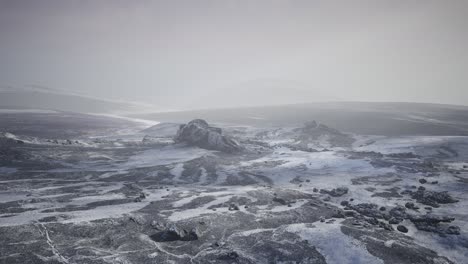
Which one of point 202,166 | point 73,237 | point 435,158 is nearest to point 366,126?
point 435,158

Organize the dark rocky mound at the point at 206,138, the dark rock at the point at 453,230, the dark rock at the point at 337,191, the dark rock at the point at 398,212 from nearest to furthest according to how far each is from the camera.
A: the dark rock at the point at 453,230 → the dark rock at the point at 398,212 → the dark rock at the point at 337,191 → the dark rocky mound at the point at 206,138

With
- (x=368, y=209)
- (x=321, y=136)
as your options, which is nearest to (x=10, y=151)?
(x=368, y=209)

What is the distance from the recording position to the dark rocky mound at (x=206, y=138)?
56.4 meters

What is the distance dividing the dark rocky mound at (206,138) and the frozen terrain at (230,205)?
4.20m

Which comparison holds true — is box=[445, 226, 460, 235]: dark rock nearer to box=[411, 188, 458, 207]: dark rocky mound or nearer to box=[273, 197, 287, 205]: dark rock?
box=[411, 188, 458, 207]: dark rocky mound

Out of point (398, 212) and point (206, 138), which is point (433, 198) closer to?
point (398, 212)

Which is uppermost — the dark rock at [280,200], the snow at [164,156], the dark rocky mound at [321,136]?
Result: the dark rocky mound at [321,136]

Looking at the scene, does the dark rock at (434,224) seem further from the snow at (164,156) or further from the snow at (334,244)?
the snow at (164,156)

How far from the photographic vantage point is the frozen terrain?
18.8 meters

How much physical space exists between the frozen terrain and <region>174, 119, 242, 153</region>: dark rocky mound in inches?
165

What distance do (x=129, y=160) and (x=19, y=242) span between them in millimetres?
28940

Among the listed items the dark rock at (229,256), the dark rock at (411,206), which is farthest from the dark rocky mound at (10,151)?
the dark rock at (411,206)

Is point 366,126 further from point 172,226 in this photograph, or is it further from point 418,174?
point 172,226

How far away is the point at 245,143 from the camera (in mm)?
63500
